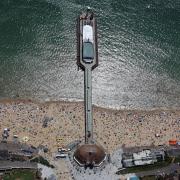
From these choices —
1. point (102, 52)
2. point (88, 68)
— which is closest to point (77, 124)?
point (88, 68)

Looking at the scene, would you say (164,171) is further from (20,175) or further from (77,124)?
(20,175)

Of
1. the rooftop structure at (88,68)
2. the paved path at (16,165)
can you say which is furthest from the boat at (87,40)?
the paved path at (16,165)

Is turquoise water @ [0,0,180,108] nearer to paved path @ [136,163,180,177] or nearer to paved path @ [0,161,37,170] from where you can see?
paved path @ [136,163,180,177]

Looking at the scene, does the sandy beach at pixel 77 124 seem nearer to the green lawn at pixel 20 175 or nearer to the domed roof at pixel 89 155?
the domed roof at pixel 89 155

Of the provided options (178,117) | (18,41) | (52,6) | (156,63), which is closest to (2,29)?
(18,41)

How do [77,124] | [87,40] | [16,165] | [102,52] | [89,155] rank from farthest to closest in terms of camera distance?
[102,52] < [87,40] < [77,124] < [89,155] < [16,165]

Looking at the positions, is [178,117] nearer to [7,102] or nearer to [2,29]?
[7,102]
